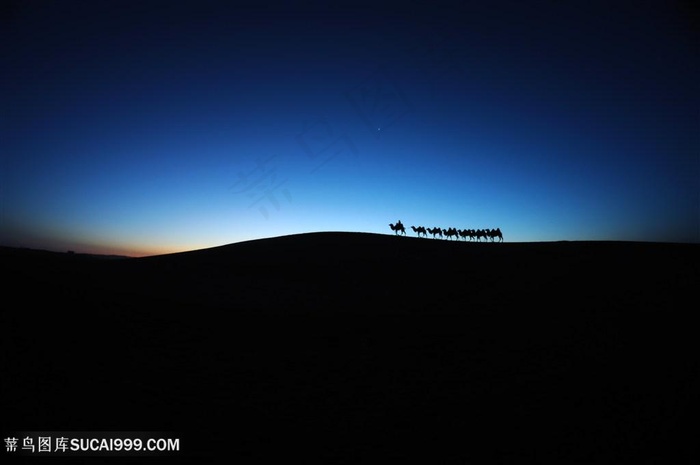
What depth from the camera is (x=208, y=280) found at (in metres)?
15.6

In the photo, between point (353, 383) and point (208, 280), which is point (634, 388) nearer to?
point (353, 383)

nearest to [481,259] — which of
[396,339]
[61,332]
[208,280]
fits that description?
[396,339]

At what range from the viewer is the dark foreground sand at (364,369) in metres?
4.33

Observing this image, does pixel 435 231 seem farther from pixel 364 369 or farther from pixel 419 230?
pixel 364 369

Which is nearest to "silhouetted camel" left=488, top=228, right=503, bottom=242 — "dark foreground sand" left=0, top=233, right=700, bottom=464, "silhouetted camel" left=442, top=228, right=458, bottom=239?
"silhouetted camel" left=442, top=228, right=458, bottom=239

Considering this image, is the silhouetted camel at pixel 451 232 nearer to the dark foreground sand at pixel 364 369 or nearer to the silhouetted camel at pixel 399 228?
the silhouetted camel at pixel 399 228

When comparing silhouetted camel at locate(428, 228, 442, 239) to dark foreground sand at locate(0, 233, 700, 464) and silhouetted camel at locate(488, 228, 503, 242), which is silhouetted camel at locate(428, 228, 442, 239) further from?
dark foreground sand at locate(0, 233, 700, 464)

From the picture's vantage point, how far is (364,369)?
6484mm

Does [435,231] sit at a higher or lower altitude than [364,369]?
higher

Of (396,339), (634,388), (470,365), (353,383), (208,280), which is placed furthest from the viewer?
(208,280)

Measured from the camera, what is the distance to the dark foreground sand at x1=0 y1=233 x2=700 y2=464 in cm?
433

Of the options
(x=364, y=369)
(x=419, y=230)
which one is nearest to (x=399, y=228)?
(x=419, y=230)

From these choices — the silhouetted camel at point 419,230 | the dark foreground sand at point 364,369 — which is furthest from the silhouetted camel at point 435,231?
the dark foreground sand at point 364,369

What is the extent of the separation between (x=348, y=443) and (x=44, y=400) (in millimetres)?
4750
